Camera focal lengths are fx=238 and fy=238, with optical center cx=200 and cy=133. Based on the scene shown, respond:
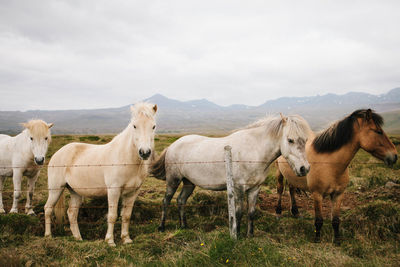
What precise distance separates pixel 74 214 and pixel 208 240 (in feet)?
10.3

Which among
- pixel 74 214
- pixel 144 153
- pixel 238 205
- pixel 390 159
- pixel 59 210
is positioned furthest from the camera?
pixel 59 210

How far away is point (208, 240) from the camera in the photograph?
4160 millimetres

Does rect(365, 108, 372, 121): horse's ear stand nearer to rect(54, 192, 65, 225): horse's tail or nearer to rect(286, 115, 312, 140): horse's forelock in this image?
rect(286, 115, 312, 140): horse's forelock

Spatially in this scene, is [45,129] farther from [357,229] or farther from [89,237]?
[357,229]

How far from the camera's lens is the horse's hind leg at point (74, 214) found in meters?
5.15

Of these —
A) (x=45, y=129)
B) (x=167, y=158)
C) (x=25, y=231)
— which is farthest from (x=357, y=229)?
(x=45, y=129)

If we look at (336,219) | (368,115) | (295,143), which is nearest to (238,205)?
(295,143)

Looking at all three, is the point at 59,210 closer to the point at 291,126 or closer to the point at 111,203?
the point at 111,203

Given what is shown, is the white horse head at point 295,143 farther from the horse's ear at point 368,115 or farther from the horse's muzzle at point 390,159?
the horse's muzzle at point 390,159

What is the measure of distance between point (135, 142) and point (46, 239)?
2.36 meters

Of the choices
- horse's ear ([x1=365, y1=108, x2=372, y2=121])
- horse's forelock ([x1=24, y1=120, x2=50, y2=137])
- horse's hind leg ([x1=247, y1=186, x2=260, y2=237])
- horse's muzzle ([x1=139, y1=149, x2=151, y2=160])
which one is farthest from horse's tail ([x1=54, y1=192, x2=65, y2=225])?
horse's ear ([x1=365, y1=108, x2=372, y2=121])

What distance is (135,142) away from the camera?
14.9 ft

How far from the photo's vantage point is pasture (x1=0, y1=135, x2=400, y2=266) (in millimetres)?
3641

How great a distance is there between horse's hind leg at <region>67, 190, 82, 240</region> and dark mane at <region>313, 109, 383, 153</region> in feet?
18.2
